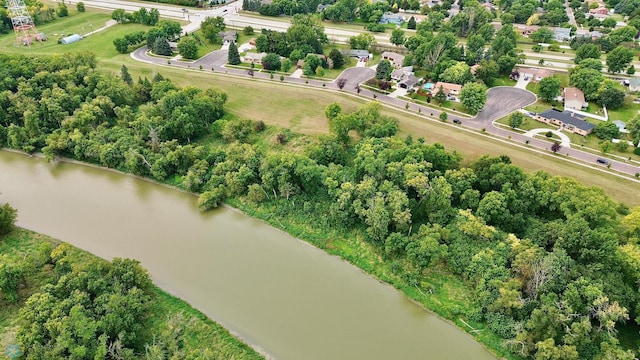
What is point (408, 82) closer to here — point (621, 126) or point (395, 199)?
point (621, 126)

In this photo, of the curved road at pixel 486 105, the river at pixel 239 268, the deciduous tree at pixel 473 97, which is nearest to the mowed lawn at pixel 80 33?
the curved road at pixel 486 105

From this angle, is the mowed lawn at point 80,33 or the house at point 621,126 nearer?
the house at point 621,126

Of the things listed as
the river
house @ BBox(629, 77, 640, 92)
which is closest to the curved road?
house @ BBox(629, 77, 640, 92)

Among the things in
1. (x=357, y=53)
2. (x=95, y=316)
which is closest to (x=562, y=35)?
(x=357, y=53)

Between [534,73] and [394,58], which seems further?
[394,58]

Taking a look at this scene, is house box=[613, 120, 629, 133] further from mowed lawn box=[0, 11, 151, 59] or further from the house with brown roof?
mowed lawn box=[0, 11, 151, 59]

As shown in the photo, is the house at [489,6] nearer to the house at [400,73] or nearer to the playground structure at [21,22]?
the house at [400,73]
